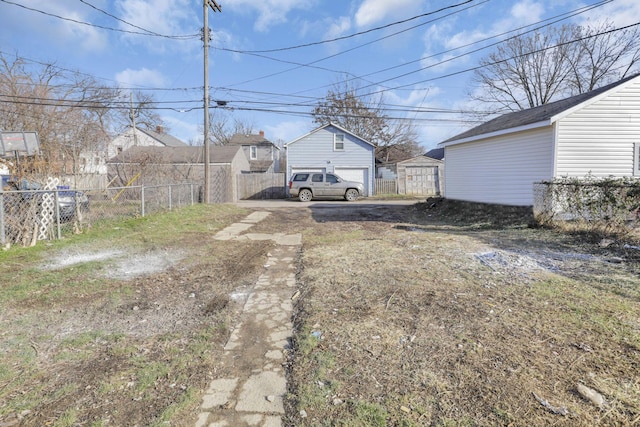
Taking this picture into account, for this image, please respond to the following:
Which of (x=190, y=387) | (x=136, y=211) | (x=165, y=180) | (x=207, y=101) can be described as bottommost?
(x=190, y=387)

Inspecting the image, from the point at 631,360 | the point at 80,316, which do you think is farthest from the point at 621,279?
the point at 80,316

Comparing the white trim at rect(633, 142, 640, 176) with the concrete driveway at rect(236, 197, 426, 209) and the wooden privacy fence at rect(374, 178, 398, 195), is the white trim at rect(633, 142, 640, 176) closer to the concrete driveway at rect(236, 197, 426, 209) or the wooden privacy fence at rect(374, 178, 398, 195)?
the concrete driveway at rect(236, 197, 426, 209)

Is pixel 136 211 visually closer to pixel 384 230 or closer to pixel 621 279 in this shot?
pixel 384 230

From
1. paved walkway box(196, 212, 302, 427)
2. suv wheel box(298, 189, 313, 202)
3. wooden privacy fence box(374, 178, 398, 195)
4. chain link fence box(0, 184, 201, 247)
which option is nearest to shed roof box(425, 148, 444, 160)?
wooden privacy fence box(374, 178, 398, 195)

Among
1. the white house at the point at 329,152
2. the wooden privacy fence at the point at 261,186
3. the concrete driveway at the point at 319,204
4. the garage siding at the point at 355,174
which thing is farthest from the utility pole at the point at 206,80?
the garage siding at the point at 355,174

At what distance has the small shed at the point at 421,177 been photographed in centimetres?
2322

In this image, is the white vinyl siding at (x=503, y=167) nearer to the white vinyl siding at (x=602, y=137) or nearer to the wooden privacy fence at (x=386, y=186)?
the white vinyl siding at (x=602, y=137)

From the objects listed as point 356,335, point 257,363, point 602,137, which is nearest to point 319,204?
point 602,137

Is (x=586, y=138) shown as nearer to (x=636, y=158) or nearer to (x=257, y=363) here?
(x=636, y=158)

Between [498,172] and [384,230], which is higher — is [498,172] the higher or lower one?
the higher one

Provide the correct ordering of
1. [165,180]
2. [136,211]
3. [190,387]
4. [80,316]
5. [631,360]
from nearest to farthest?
[190,387], [631,360], [80,316], [136,211], [165,180]

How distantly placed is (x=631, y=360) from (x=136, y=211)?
1091 centimetres

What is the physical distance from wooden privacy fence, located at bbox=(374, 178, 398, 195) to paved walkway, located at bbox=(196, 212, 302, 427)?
1861 centimetres

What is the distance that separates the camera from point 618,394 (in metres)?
2.09
